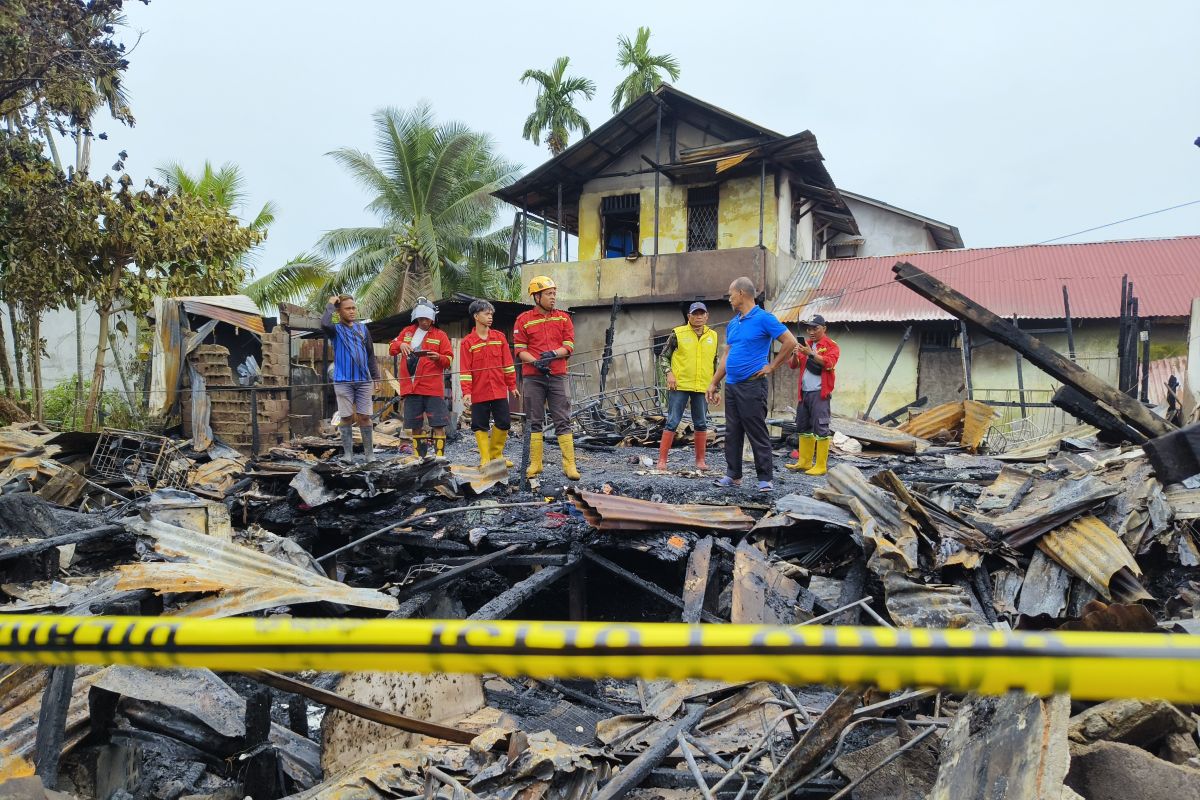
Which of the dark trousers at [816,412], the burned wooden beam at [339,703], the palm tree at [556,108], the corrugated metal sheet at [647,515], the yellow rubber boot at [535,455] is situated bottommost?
the burned wooden beam at [339,703]

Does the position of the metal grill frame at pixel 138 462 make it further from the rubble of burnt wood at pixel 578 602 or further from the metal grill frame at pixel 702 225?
the metal grill frame at pixel 702 225

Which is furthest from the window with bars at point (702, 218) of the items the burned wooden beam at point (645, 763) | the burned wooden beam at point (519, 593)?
the burned wooden beam at point (645, 763)

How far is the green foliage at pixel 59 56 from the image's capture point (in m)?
8.31

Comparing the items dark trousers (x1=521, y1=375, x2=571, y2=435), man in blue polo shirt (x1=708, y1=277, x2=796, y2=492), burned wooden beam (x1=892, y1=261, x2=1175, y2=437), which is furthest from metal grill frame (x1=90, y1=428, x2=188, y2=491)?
burned wooden beam (x1=892, y1=261, x2=1175, y2=437)

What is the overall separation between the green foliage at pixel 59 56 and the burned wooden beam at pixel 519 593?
8.57 meters

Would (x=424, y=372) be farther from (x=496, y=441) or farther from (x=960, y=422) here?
(x=960, y=422)

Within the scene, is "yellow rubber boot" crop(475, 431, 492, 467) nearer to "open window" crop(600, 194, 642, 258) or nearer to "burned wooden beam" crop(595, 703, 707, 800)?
"burned wooden beam" crop(595, 703, 707, 800)

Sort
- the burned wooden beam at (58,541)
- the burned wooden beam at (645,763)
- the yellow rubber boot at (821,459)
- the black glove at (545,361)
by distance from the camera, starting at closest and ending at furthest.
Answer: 1. the burned wooden beam at (645,763)
2. the burned wooden beam at (58,541)
3. the black glove at (545,361)
4. the yellow rubber boot at (821,459)

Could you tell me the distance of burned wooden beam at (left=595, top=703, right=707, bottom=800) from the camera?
2465 mm

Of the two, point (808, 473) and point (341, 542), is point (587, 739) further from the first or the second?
point (808, 473)

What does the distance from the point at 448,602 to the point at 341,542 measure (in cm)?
129

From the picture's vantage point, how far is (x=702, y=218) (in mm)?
17328

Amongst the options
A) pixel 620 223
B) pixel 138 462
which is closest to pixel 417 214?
pixel 620 223

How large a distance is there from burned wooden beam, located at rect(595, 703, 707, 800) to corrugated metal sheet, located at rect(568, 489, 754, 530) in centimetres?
184
